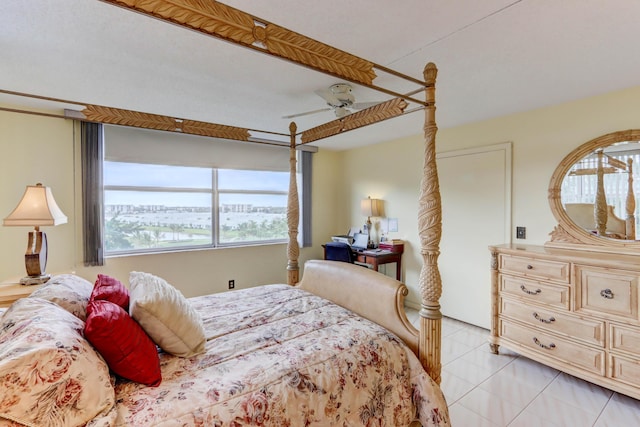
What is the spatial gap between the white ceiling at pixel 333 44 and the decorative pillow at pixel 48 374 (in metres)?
1.45

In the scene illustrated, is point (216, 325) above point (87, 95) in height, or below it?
below

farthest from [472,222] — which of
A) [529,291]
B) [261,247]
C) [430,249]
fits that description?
[261,247]

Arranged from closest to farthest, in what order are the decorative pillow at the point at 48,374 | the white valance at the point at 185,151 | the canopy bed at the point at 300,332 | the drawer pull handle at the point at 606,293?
1. the decorative pillow at the point at 48,374
2. the canopy bed at the point at 300,332
3. the drawer pull handle at the point at 606,293
4. the white valance at the point at 185,151

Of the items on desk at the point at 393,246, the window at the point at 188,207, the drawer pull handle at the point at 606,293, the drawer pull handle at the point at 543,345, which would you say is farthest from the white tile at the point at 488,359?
the window at the point at 188,207

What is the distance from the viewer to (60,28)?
159 cm

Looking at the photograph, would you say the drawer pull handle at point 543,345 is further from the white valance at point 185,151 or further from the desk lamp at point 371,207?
the white valance at point 185,151

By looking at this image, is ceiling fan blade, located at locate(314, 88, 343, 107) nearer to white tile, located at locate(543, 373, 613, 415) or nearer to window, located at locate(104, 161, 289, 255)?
window, located at locate(104, 161, 289, 255)

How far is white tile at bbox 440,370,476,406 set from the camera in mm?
2154

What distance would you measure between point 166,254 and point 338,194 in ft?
9.22

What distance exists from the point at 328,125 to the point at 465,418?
2.30 meters

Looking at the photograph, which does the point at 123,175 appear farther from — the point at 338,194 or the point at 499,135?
the point at 499,135

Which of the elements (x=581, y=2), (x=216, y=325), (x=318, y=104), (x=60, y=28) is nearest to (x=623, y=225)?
(x=581, y=2)

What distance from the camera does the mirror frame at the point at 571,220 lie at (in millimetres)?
2354

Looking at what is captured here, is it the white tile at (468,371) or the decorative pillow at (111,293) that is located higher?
the decorative pillow at (111,293)
